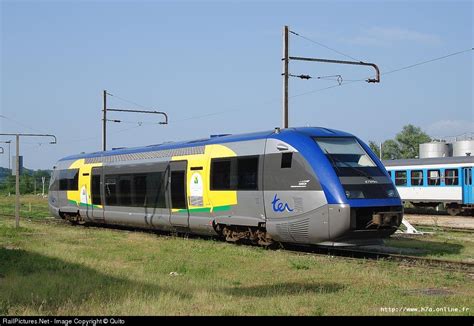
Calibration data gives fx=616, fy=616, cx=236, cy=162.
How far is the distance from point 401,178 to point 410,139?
7273 centimetres

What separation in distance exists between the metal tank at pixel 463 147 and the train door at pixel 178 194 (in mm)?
33445

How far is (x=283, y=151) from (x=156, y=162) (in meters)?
7.04

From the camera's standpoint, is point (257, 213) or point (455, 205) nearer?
point (257, 213)

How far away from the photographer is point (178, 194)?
20.0 meters

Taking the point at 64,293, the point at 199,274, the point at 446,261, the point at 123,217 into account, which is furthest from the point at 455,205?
the point at 64,293

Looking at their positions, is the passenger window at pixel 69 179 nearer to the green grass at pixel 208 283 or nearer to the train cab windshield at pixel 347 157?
the green grass at pixel 208 283

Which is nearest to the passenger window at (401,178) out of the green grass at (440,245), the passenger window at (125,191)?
the green grass at (440,245)

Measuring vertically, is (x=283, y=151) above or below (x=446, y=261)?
above

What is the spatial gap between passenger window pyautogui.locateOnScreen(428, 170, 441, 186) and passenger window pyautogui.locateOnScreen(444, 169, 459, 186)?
57 cm

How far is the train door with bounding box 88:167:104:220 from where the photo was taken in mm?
25406

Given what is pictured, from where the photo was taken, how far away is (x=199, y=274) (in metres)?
12.1

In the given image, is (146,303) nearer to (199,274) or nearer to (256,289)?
(256,289)

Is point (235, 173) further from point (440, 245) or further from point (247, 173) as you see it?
point (440, 245)

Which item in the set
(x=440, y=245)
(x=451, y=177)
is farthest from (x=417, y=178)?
(x=440, y=245)
